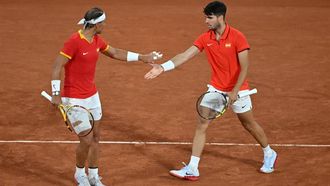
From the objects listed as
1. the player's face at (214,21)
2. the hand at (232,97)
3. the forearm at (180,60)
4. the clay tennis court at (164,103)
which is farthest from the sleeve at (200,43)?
the clay tennis court at (164,103)

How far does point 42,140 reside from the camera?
12.4 meters

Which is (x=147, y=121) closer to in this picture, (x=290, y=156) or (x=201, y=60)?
(x=290, y=156)

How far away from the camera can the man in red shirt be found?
10.3m

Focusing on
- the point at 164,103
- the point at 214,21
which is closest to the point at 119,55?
the point at 214,21

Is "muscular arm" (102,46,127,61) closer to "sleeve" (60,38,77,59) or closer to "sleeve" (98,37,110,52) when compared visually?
"sleeve" (98,37,110,52)

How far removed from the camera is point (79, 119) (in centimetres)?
955

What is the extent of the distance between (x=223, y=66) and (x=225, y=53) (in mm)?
234

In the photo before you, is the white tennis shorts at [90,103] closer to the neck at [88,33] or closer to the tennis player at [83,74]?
the tennis player at [83,74]

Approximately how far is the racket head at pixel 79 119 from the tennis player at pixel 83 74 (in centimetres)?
15

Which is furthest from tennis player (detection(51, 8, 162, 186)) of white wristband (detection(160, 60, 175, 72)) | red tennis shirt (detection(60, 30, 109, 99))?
white wristband (detection(160, 60, 175, 72))

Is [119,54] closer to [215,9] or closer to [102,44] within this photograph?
[102,44]

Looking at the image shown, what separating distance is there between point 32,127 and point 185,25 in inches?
397

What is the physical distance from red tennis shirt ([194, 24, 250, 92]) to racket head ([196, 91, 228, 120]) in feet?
0.69

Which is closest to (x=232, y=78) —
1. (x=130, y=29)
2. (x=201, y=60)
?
(x=201, y=60)
